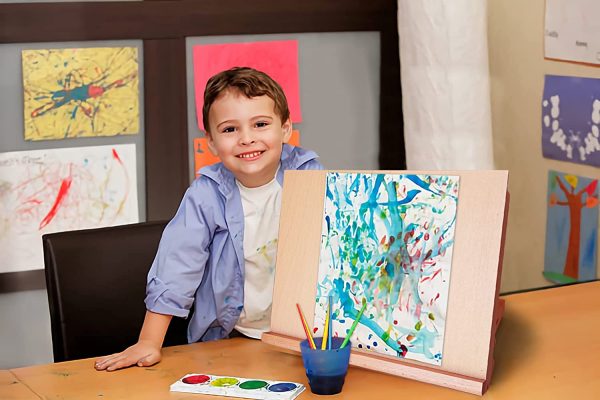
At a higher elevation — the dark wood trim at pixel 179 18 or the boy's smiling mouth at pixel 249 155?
the dark wood trim at pixel 179 18

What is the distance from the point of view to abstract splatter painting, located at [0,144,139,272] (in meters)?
2.38

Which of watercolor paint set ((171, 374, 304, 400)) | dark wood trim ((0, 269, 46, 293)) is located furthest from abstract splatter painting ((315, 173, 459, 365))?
dark wood trim ((0, 269, 46, 293))

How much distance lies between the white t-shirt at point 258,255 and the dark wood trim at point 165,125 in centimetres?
93

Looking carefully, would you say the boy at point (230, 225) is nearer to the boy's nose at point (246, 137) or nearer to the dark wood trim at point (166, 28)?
the boy's nose at point (246, 137)

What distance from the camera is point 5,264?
7.88ft

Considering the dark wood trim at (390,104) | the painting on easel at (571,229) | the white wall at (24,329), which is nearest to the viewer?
the painting on easel at (571,229)

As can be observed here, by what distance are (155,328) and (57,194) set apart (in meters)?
1.04

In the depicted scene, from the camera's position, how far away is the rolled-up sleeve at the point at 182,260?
4.97 ft

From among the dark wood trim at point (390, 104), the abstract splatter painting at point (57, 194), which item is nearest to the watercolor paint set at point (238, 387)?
the abstract splatter painting at point (57, 194)

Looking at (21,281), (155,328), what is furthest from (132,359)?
(21,281)

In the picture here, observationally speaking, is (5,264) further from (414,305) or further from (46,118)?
(414,305)

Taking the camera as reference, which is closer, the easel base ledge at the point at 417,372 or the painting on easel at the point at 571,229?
the easel base ledge at the point at 417,372

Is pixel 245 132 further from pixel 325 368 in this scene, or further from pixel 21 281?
pixel 21 281

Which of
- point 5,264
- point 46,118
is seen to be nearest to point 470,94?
point 46,118
